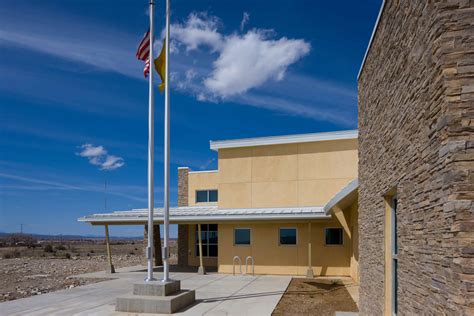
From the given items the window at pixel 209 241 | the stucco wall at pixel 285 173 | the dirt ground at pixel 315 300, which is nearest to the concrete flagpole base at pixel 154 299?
the dirt ground at pixel 315 300

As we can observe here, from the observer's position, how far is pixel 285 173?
21.1m

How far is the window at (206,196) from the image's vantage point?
26.3m

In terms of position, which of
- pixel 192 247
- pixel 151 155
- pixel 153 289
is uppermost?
pixel 151 155

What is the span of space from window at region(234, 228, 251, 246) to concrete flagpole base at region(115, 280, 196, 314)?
8473 mm

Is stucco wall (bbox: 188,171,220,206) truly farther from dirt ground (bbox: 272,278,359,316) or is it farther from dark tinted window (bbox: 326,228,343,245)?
dirt ground (bbox: 272,278,359,316)

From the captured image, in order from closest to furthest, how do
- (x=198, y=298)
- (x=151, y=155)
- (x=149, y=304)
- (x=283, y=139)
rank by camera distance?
(x=149, y=304), (x=151, y=155), (x=198, y=298), (x=283, y=139)

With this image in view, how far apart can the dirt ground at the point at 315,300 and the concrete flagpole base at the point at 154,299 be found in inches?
110

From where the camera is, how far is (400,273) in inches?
210

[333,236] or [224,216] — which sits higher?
[224,216]

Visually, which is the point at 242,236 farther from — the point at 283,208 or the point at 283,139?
the point at 283,139

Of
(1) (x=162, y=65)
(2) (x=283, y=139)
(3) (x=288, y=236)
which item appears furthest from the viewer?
(2) (x=283, y=139)

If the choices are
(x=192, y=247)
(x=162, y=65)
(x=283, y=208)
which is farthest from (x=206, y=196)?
(x=162, y=65)

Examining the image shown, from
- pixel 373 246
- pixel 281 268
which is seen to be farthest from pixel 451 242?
pixel 281 268

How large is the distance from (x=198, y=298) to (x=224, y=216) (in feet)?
A: 20.0
